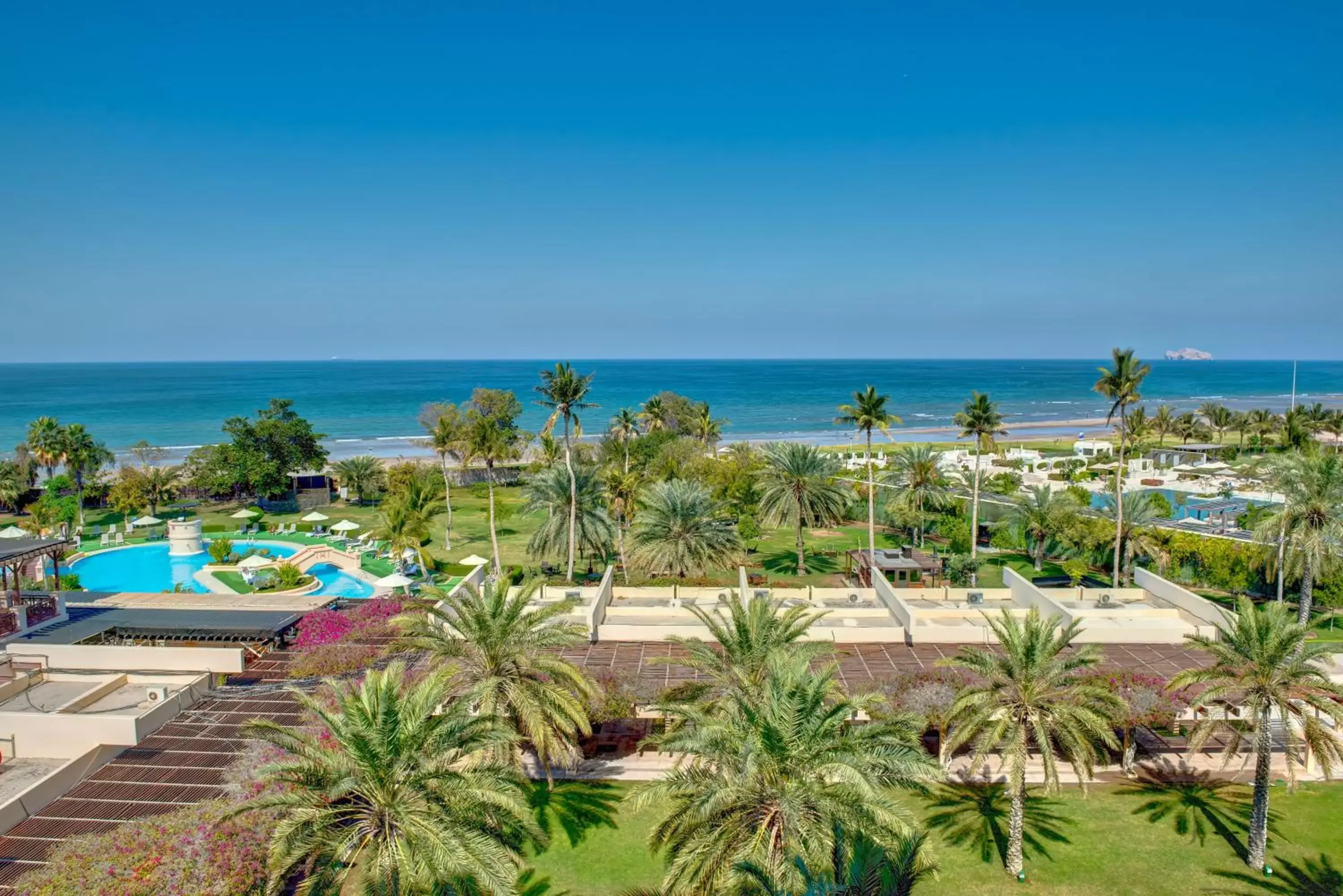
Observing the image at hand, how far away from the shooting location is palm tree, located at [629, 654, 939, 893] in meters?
10.8

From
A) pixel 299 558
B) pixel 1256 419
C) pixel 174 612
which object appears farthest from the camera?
pixel 1256 419

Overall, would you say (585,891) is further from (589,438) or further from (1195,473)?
(589,438)

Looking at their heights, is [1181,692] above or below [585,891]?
above

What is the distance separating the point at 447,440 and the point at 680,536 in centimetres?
1586

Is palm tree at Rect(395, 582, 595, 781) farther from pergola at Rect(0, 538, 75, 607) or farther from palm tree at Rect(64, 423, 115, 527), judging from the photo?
palm tree at Rect(64, 423, 115, 527)

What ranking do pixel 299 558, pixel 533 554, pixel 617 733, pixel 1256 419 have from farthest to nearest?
pixel 1256 419 < pixel 299 558 < pixel 533 554 < pixel 617 733

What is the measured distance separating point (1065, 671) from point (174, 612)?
2554cm

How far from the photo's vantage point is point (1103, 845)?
16.0 m

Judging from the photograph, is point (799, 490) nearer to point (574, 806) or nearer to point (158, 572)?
point (574, 806)

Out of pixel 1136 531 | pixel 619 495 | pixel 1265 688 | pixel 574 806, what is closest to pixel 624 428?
pixel 619 495

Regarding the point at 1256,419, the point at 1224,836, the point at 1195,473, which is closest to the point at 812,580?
the point at 1224,836

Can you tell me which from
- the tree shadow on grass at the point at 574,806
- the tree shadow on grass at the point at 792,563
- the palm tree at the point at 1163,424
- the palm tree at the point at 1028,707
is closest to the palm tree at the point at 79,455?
the tree shadow on grass at the point at 792,563

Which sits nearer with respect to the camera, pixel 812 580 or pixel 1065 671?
pixel 1065 671

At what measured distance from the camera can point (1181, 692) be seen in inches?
727
